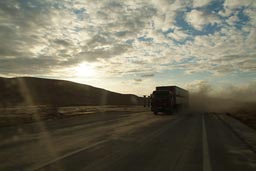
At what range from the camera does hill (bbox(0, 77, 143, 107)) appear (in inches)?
4604

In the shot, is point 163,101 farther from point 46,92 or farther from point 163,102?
point 46,92

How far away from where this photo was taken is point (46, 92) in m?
136

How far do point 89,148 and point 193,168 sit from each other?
417 cm

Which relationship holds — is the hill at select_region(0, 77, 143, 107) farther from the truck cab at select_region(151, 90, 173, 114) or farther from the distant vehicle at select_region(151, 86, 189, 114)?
the truck cab at select_region(151, 90, 173, 114)

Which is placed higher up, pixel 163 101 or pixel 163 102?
pixel 163 101

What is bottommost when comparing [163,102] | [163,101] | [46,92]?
[163,102]

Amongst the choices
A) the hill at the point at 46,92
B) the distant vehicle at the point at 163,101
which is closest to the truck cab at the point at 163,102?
the distant vehicle at the point at 163,101

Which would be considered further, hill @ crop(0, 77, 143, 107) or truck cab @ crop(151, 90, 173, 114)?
hill @ crop(0, 77, 143, 107)

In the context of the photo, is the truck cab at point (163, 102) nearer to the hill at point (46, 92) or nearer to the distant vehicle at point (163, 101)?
the distant vehicle at point (163, 101)

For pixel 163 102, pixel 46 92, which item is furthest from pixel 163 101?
pixel 46 92

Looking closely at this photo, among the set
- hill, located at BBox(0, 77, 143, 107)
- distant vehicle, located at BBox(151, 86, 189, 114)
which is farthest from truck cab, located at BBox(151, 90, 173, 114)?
hill, located at BBox(0, 77, 143, 107)

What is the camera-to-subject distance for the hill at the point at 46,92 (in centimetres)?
11695

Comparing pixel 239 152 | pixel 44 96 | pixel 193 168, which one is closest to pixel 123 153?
pixel 193 168

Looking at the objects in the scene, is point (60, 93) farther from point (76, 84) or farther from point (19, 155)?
point (19, 155)
